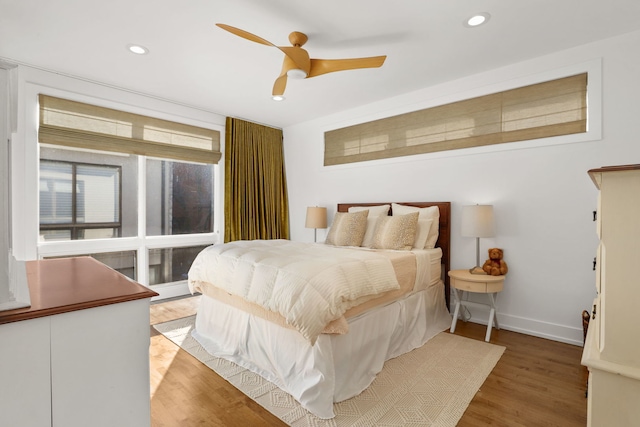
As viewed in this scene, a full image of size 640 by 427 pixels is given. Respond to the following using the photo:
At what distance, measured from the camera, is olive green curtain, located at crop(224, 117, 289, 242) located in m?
4.71

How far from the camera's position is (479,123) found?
10.9ft

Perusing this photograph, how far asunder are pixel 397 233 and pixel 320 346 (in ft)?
5.29

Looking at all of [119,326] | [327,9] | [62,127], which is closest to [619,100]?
[327,9]

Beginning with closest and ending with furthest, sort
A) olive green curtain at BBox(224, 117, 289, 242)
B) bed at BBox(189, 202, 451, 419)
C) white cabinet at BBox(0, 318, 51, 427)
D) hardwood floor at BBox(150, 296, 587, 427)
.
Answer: white cabinet at BBox(0, 318, 51, 427), hardwood floor at BBox(150, 296, 587, 427), bed at BBox(189, 202, 451, 419), olive green curtain at BBox(224, 117, 289, 242)

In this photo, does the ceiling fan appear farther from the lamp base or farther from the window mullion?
the window mullion

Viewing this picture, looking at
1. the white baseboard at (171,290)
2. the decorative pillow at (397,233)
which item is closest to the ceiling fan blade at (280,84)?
the decorative pillow at (397,233)

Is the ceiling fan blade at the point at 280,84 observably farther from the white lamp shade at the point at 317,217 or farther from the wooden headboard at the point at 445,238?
the wooden headboard at the point at 445,238

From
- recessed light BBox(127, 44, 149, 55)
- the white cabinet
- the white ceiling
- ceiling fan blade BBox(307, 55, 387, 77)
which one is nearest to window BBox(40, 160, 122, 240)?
the white ceiling

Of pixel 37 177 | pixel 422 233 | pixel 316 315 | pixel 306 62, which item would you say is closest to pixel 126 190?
pixel 37 177

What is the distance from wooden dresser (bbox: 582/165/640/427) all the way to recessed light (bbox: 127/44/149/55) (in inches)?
131

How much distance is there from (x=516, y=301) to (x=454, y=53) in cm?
244

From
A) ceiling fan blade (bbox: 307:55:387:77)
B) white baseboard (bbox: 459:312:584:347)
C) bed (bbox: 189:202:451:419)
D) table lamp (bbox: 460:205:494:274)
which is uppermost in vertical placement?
ceiling fan blade (bbox: 307:55:387:77)

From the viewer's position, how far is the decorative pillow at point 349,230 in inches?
137

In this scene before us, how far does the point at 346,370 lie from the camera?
1.99 m
